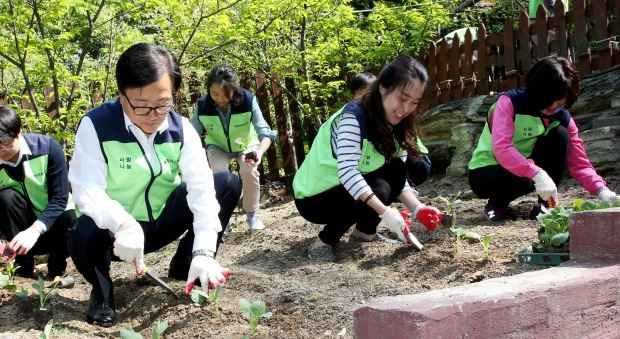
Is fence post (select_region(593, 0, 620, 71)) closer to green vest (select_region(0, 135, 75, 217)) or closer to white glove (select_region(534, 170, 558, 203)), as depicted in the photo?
white glove (select_region(534, 170, 558, 203))

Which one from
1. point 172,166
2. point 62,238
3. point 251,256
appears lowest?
point 251,256

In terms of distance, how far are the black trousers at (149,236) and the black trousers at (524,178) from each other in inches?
65.2

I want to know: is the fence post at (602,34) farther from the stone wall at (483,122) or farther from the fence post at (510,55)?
the fence post at (510,55)

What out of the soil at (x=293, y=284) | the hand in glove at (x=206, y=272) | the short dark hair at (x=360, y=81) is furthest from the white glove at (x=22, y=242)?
the short dark hair at (x=360, y=81)

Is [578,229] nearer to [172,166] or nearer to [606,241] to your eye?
[606,241]

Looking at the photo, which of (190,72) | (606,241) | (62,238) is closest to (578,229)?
(606,241)

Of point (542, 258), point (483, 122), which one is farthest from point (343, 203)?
point (483, 122)

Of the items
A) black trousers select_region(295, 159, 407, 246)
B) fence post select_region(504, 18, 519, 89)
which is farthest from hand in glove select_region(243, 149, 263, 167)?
fence post select_region(504, 18, 519, 89)

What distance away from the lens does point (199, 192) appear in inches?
102

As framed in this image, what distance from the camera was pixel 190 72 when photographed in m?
7.35

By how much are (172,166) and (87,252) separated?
50cm

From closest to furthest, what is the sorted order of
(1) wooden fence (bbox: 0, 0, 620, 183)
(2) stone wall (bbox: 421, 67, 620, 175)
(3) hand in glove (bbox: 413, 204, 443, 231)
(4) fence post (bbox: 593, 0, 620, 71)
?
(3) hand in glove (bbox: 413, 204, 443, 231)
(2) stone wall (bbox: 421, 67, 620, 175)
(4) fence post (bbox: 593, 0, 620, 71)
(1) wooden fence (bbox: 0, 0, 620, 183)

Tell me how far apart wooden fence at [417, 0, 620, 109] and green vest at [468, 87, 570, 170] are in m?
1.95

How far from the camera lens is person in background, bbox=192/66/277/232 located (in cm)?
479
